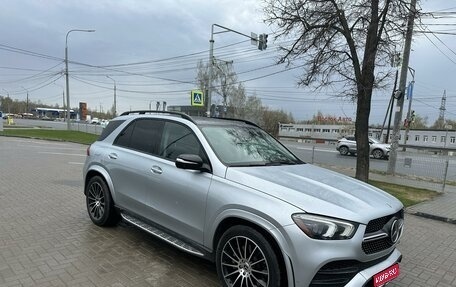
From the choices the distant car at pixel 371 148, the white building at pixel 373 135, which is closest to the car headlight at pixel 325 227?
the distant car at pixel 371 148

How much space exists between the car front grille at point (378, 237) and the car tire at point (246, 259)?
79cm

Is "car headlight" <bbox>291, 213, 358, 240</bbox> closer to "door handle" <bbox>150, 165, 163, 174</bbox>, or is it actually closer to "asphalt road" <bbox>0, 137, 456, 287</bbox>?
"asphalt road" <bbox>0, 137, 456, 287</bbox>

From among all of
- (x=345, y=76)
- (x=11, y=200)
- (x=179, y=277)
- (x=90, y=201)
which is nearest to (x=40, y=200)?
(x=11, y=200)

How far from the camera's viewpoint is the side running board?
4012mm

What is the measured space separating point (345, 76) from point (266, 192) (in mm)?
9131

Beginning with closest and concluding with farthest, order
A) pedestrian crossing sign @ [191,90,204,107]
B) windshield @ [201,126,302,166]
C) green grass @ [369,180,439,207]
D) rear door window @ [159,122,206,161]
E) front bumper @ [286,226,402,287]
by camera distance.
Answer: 1. front bumper @ [286,226,402,287]
2. windshield @ [201,126,302,166]
3. rear door window @ [159,122,206,161]
4. green grass @ [369,180,439,207]
5. pedestrian crossing sign @ [191,90,204,107]

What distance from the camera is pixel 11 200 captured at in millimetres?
7355

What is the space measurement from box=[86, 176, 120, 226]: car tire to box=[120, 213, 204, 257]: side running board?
458 mm

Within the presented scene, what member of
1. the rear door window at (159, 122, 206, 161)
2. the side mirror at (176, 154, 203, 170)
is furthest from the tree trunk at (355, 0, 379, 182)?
the side mirror at (176, 154, 203, 170)

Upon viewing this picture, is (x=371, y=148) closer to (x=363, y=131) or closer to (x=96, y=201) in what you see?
(x=363, y=131)

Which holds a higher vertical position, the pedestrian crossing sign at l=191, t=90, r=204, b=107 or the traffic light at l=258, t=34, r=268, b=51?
the traffic light at l=258, t=34, r=268, b=51

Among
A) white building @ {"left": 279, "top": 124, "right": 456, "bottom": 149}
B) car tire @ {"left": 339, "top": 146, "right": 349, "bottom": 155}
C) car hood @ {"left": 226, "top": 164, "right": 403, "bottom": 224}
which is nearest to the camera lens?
car hood @ {"left": 226, "top": 164, "right": 403, "bottom": 224}

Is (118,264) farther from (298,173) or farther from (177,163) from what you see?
(298,173)

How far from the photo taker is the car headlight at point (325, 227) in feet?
9.96
